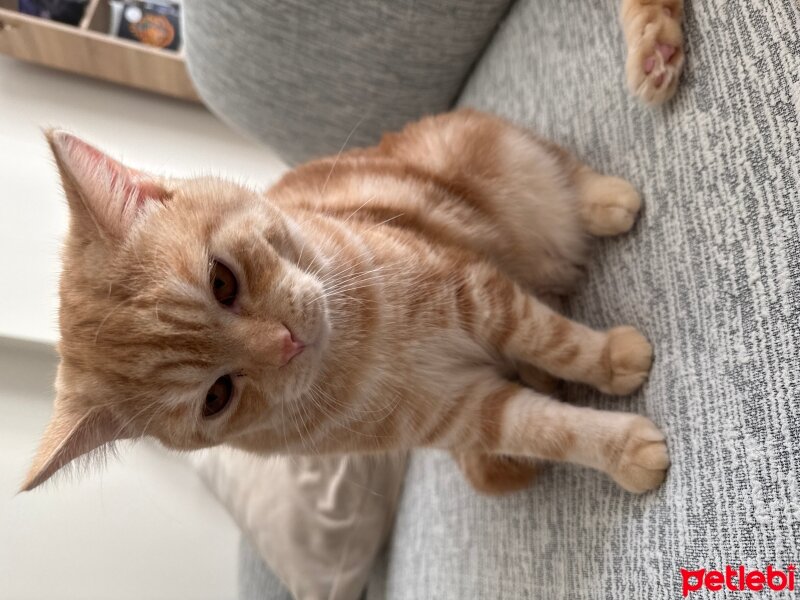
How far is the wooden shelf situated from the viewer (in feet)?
7.27

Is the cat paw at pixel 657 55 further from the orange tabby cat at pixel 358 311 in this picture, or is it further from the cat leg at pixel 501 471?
the cat leg at pixel 501 471

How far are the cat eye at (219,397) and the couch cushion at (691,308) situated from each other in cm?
53

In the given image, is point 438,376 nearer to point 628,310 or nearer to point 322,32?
point 628,310

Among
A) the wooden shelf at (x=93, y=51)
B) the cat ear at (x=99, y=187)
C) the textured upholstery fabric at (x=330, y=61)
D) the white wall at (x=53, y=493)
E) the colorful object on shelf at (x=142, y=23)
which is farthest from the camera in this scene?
the colorful object on shelf at (x=142, y=23)

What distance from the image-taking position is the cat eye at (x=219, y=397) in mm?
796

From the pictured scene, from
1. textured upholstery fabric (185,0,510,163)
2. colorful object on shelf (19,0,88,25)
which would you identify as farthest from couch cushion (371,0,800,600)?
colorful object on shelf (19,0,88,25)

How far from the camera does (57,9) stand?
230cm

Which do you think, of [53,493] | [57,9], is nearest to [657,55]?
[53,493]

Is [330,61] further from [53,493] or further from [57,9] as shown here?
[57,9]

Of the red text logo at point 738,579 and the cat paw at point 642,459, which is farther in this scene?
the cat paw at point 642,459

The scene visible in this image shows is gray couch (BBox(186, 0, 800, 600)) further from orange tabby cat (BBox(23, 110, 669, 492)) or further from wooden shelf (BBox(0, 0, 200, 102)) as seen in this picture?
wooden shelf (BBox(0, 0, 200, 102))

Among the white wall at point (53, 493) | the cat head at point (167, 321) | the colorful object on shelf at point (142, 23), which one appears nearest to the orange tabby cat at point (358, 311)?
the cat head at point (167, 321)

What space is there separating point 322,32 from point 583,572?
117 centimetres

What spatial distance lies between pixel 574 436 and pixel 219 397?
1.65ft
